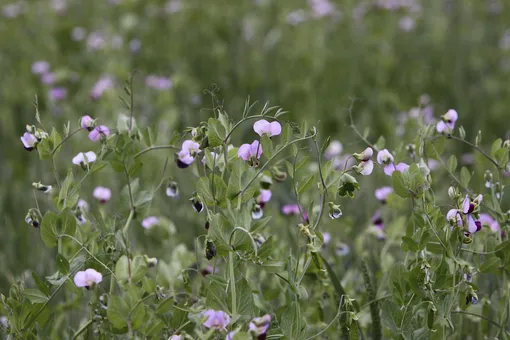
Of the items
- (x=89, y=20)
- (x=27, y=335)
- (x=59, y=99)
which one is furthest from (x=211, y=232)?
(x=89, y=20)

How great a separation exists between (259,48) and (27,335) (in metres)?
2.67

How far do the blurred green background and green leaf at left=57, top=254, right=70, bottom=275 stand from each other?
4.86 ft

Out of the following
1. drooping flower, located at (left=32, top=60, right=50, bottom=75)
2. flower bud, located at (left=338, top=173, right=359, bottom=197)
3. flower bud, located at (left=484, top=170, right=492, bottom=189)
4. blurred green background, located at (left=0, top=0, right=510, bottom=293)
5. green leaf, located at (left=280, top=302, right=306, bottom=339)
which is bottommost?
blurred green background, located at (left=0, top=0, right=510, bottom=293)

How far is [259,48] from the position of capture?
12.9ft

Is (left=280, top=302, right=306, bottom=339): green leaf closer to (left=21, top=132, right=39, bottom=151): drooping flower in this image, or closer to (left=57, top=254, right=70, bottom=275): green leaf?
(left=57, top=254, right=70, bottom=275): green leaf

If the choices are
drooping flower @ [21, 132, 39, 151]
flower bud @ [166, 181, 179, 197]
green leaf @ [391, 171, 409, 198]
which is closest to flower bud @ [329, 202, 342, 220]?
green leaf @ [391, 171, 409, 198]

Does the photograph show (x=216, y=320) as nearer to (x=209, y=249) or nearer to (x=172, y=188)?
(x=209, y=249)

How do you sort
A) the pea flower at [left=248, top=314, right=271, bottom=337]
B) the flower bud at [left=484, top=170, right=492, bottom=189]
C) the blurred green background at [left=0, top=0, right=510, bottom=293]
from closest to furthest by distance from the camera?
the pea flower at [left=248, top=314, right=271, bottom=337] < the flower bud at [left=484, top=170, right=492, bottom=189] < the blurred green background at [left=0, top=0, right=510, bottom=293]

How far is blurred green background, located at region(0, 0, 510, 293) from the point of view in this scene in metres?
3.38

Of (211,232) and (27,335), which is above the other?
(211,232)

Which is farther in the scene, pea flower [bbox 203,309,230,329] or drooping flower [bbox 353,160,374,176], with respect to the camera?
drooping flower [bbox 353,160,374,176]

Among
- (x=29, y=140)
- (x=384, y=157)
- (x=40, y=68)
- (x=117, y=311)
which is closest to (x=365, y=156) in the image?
(x=384, y=157)

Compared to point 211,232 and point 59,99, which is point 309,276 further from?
point 59,99

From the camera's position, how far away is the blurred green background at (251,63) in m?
3.38
